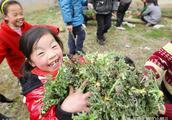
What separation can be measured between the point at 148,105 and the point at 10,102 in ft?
9.99

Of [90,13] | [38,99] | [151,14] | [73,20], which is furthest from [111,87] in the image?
[151,14]

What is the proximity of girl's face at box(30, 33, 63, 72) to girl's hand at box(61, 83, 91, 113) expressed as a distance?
0.41 meters

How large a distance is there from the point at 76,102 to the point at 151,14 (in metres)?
6.08

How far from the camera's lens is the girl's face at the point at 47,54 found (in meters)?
1.79

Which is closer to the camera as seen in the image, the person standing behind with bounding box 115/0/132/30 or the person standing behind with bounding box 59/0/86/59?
the person standing behind with bounding box 59/0/86/59

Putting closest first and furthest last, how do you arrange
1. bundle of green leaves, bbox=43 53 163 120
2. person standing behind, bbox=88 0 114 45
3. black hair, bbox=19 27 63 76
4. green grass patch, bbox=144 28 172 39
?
bundle of green leaves, bbox=43 53 163 120, black hair, bbox=19 27 63 76, person standing behind, bbox=88 0 114 45, green grass patch, bbox=144 28 172 39

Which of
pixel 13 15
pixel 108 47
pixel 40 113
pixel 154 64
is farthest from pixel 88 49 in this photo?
pixel 40 113

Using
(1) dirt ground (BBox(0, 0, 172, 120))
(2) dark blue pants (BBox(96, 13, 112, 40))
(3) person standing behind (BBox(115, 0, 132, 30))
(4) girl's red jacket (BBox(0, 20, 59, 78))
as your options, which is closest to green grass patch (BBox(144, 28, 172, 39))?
(1) dirt ground (BBox(0, 0, 172, 120))

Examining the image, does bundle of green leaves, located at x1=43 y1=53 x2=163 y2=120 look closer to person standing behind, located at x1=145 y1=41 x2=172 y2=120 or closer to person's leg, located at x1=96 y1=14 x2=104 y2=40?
person standing behind, located at x1=145 y1=41 x2=172 y2=120

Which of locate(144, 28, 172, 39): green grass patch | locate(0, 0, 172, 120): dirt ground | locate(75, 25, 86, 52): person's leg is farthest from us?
locate(144, 28, 172, 39): green grass patch

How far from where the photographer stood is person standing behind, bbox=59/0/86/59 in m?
4.73

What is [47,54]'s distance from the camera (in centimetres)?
179

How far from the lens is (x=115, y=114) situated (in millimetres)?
1234

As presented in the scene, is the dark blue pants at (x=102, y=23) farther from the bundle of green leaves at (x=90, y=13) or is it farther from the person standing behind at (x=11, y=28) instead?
the person standing behind at (x=11, y=28)
